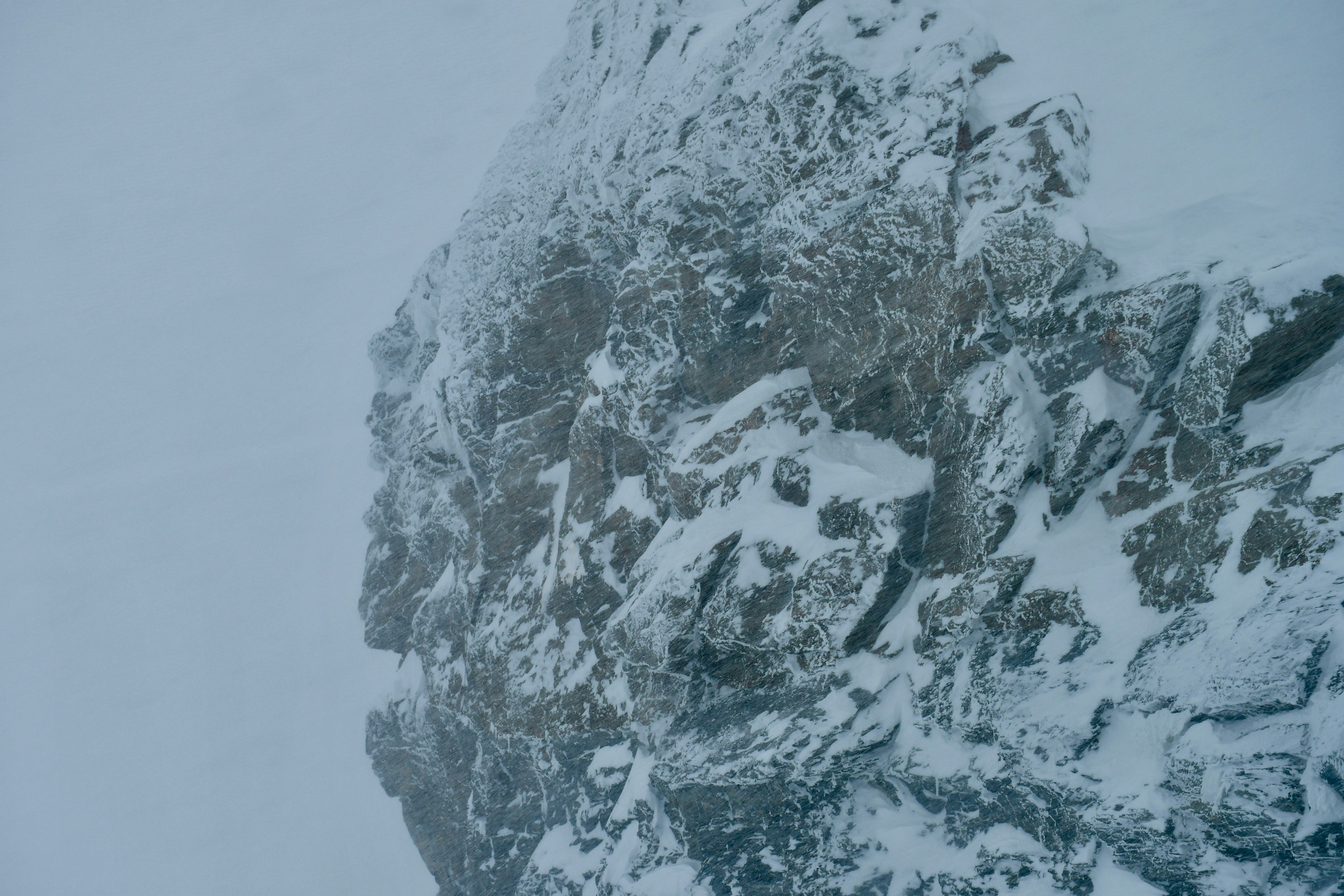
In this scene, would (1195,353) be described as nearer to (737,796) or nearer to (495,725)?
(737,796)

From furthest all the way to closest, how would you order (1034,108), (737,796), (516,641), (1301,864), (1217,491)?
(516,641) < (737,796) < (1034,108) < (1217,491) < (1301,864)

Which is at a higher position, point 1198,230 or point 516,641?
point 1198,230

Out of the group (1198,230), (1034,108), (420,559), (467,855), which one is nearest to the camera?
(1198,230)

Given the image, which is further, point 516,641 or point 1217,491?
point 516,641

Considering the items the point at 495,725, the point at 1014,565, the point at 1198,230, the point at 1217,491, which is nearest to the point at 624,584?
the point at 495,725

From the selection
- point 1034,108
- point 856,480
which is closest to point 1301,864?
point 856,480

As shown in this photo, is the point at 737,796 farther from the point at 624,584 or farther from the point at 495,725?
the point at 495,725

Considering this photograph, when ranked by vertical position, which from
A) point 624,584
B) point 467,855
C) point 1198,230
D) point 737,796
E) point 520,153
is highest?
point 520,153
